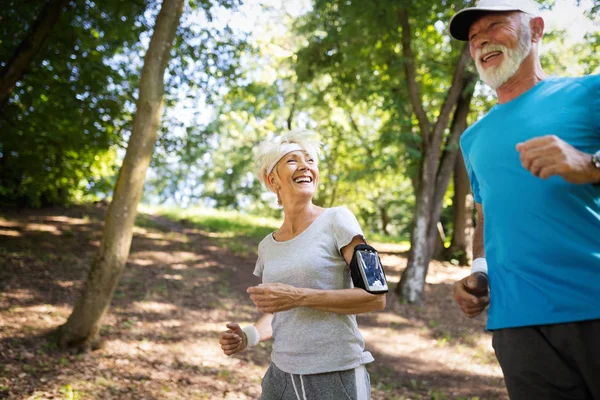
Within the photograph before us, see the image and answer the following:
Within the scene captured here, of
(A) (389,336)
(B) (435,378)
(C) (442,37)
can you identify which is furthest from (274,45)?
(B) (435,378)

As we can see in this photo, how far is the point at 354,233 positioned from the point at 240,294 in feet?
24.8

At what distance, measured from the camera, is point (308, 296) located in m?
2.26

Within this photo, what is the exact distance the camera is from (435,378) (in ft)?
23.6

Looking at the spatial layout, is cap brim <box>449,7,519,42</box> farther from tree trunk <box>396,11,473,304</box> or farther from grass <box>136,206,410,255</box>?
grass <box>136,206,410,255</box>

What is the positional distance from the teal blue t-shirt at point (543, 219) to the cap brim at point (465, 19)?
39 cm

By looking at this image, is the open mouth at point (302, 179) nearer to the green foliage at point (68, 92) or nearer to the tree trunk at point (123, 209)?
the tree trunk at point (123, 209)

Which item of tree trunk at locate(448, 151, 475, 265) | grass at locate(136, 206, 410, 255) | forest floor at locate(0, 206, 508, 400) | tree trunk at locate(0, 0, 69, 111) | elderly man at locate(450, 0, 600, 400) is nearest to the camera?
elderly man at locate(450, 0, 600, 400)

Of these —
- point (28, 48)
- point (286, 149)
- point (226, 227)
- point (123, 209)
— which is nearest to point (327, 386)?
point (286, 149)

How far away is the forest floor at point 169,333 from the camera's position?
5.82m

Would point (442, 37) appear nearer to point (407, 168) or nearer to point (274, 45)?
point (407, 168)

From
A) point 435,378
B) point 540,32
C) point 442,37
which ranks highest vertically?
point 442,37

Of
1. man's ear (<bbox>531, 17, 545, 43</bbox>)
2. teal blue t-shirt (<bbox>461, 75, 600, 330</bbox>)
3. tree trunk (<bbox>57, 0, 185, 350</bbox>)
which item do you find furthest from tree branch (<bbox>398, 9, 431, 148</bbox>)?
teal blue t-shirt (<bbox>461, 75, 600, 330</bbox>)

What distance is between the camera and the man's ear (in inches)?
83.0

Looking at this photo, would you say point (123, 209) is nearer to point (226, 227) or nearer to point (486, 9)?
point (486, 9)
